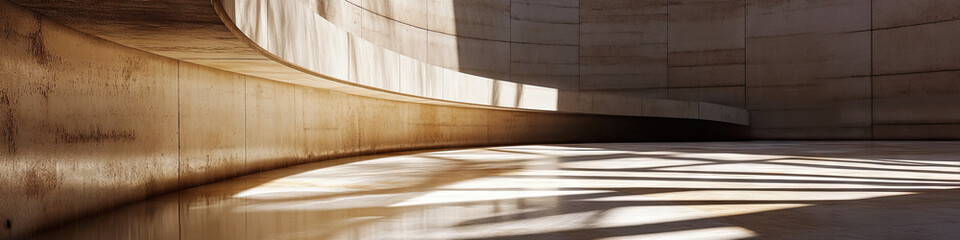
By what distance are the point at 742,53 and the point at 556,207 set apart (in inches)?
756

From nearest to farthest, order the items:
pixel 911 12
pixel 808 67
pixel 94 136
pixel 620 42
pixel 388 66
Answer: pixel 94 136
pixel 388 66
pixel 911 12
pixel 808 67
pixel 620 42

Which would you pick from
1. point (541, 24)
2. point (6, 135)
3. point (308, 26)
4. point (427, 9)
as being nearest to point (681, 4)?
point (541, 24)

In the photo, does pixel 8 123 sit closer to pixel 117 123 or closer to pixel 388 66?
pixel 117 123

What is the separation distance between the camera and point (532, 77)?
21.4 m

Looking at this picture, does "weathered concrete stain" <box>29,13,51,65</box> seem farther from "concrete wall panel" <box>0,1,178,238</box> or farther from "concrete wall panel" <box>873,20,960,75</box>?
"concrete wall panel" <box>873,20,960,75</box>

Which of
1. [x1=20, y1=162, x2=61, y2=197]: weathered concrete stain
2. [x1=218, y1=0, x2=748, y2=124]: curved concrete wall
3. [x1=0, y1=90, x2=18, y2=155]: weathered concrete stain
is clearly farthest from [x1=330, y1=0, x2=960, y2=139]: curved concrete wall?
[x1=0, y1=90, x2=18, y2=155]: weathered concrete stain

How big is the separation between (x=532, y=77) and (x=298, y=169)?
13.8 m

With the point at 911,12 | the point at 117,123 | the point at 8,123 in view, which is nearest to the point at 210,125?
the point at 117,123

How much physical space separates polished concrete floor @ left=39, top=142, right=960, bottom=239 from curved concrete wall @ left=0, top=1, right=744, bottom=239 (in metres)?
0.22

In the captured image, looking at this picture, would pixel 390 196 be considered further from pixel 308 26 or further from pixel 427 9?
pixel 427 9

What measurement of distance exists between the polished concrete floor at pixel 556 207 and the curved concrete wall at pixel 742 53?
1013 cm

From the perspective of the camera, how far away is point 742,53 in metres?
21.7

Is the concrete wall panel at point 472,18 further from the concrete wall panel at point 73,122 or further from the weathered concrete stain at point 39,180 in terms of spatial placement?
the weathered concrete stain at point 39,180

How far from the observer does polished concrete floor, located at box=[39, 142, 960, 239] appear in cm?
358
